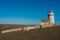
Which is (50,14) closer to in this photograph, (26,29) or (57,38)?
(26,29)

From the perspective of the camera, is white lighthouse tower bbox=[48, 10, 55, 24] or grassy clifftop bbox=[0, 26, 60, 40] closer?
grassy clifftop bbox=[0, 26, 60, 40]

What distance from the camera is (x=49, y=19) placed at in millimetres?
62375

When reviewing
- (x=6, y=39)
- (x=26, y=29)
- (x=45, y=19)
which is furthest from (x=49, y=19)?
(x=6, y=39)

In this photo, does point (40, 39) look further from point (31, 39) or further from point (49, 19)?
point (49, 19)

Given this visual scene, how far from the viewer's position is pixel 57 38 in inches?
1163

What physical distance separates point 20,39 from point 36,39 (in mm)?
3068

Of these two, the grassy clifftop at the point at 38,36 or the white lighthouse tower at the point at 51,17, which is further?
the white lighthouse tower at the point at 51,17

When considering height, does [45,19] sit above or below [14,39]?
above

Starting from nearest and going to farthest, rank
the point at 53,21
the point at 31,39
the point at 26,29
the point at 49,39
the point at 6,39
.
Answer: the point at 49,39
the point at 31,39
the point at 6,39
the point at 26,29
the point at 53,21

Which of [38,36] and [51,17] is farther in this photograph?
[51,17]

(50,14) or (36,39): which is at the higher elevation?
(50,14)

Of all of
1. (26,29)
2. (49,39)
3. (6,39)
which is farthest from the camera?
(26,29)

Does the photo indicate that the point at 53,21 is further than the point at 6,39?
Yes

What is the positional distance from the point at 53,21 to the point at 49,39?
32.7 metres
